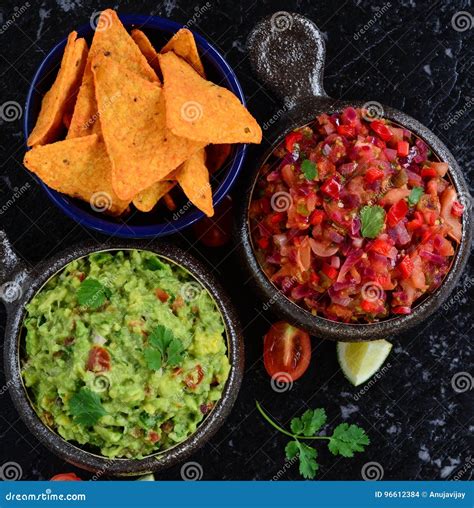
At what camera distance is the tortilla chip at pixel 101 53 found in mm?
2691

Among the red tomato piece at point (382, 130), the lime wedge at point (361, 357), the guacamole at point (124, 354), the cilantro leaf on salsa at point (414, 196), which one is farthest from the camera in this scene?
the lime wedge at point (361, 357)

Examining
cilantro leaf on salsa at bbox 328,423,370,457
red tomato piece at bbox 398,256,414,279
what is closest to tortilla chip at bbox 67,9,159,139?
red tomato piece at bbox 398,256,414,279

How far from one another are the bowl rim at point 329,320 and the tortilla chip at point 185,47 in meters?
0.40

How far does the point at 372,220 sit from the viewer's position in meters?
2.67

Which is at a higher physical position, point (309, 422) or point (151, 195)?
point (151, 195)

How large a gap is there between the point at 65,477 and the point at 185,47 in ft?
5.99

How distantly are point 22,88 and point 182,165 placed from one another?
0.98 metres

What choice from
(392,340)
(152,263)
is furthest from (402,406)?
(152,263)

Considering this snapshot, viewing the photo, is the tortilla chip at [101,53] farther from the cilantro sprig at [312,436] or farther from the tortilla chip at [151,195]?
the cilantro sprig at [312,436]

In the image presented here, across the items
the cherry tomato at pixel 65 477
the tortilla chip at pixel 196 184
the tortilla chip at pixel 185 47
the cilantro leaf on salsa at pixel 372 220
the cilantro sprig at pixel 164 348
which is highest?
the tortilla chip at pixel 185 47

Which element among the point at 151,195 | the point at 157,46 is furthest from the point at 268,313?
the point at 157,46

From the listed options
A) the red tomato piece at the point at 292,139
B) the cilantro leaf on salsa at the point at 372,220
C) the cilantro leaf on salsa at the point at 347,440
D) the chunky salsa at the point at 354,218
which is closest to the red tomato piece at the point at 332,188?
the chunky salsa at the point at 354,218

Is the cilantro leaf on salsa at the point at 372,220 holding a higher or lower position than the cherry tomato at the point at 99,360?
higher

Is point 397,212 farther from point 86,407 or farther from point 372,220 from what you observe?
point 86,407
